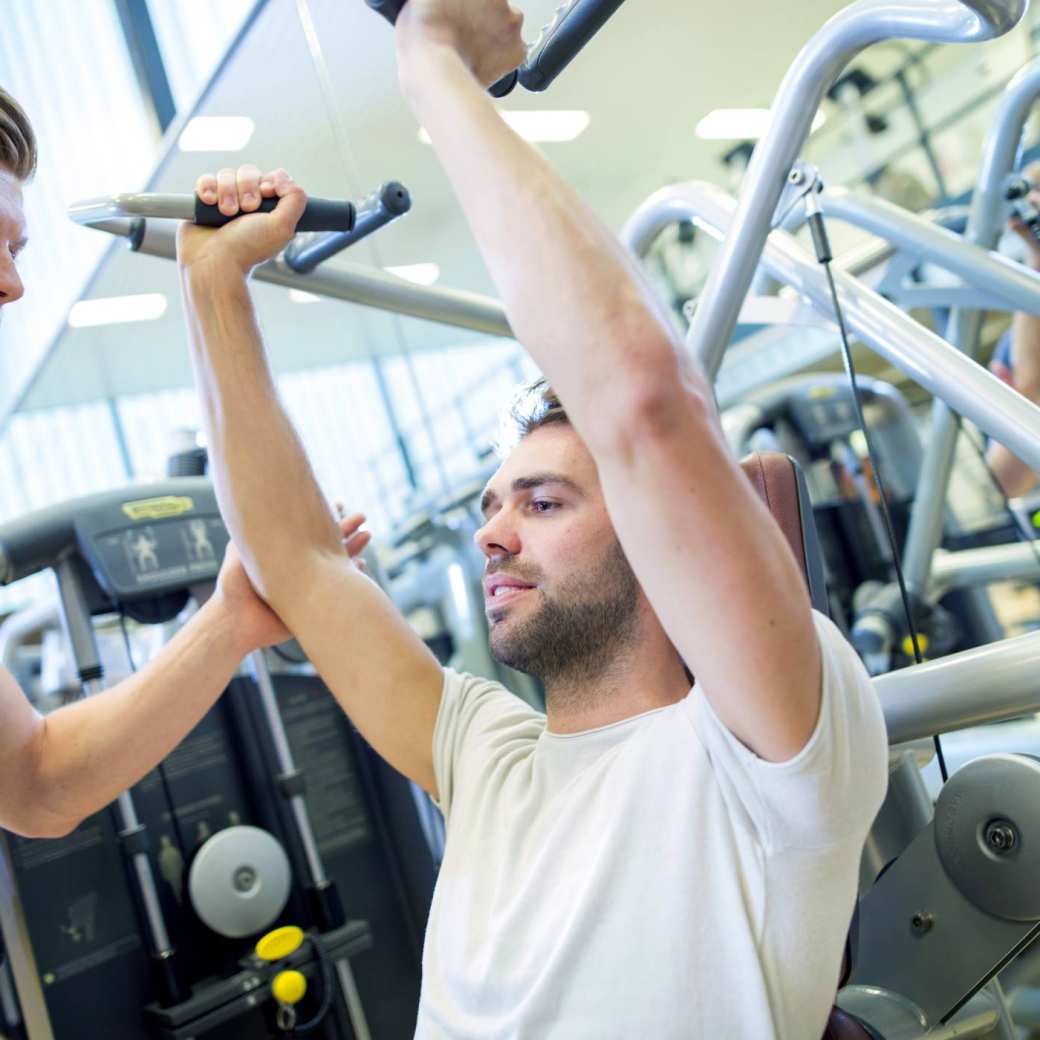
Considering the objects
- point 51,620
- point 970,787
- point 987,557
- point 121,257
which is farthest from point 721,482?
point 121,257

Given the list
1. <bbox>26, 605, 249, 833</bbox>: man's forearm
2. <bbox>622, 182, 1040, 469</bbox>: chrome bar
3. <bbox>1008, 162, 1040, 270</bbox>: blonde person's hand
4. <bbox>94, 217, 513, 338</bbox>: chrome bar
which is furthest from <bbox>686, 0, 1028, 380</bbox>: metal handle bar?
<bbox>26, 605, 249, 833</bbox>: man's forearm

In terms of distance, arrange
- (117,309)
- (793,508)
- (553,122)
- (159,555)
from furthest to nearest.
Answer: (117,309), (553,122), (159,555), (793,508)

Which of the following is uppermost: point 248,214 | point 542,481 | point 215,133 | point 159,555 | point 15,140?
point 215,133

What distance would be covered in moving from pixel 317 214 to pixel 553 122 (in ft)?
8.62

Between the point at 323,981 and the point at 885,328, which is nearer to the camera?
the point at 885,328

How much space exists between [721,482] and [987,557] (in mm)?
2309

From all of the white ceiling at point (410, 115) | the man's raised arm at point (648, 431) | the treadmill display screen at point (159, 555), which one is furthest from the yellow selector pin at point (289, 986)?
the white ceiling at point (410, 115)

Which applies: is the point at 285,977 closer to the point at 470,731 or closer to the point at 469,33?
the point at 470,731

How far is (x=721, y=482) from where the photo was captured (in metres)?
0.62

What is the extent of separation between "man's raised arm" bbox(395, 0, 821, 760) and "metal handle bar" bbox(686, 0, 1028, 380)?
631 millimetres

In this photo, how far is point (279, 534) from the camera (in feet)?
3.71

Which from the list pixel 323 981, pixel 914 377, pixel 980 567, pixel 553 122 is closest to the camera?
pixel 914 377

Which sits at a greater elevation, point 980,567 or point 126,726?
point 126,726

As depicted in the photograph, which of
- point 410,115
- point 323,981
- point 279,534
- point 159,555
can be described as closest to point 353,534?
point 279,534
